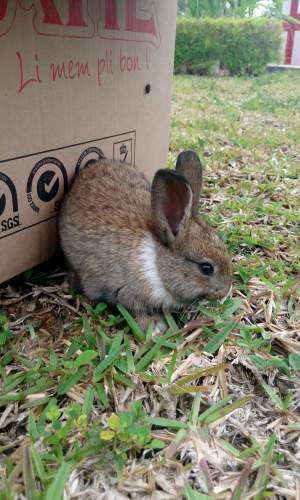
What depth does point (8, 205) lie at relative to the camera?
240cm

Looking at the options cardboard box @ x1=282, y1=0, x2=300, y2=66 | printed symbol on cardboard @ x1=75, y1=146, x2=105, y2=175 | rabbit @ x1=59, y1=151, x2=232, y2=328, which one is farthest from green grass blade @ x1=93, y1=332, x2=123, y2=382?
cardboard box @ x1=282, y1=0, x2=300, y2=66

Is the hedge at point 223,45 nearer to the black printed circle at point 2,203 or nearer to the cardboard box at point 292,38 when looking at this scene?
the cardboard box at point 292,38

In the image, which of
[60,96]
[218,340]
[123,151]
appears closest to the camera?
[218,340]

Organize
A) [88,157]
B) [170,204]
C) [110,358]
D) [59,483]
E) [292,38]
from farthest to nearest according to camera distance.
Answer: [292,38]
[88,157]
[170,204]
[110,358]
[59,483]

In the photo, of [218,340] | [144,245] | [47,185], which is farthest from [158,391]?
[47,185]

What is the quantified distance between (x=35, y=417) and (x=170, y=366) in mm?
634

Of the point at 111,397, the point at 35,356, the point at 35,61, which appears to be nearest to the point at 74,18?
the point at 35,61

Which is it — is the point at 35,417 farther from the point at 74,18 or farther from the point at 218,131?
the point at 218,131

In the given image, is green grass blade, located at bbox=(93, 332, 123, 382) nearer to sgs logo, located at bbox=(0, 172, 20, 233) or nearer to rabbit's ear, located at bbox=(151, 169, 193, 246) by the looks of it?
rabbit's ear, located at bbox=(151, 169, 193, 246)

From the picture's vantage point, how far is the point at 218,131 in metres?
5.88

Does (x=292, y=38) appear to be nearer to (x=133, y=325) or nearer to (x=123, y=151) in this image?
(x=123, y=151)

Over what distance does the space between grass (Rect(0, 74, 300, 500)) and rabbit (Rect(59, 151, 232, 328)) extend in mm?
130

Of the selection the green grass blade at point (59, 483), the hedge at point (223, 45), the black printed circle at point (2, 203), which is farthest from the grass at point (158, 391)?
the hedge at point (223, 45)

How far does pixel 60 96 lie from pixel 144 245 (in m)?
0.95
